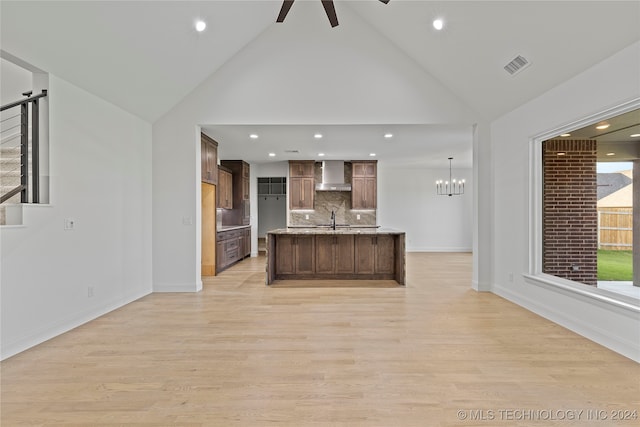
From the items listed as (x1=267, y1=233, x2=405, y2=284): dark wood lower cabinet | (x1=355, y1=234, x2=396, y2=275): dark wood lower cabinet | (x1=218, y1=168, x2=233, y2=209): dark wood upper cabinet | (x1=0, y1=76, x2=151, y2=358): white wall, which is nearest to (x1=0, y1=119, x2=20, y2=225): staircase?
(x1=0, y1=76, x2=151, y2=358): white wall

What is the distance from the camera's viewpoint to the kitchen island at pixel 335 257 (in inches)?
230

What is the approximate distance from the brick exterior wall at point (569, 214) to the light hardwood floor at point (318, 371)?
90 centimetres

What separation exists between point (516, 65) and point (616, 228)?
2.25 metres

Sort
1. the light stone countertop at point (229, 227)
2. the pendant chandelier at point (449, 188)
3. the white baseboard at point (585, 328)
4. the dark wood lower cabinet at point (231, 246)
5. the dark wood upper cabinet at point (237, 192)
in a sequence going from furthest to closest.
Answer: the pendant chandelier at point (449, 188)
the dark wood upper cabinet at point (237, 192)
the light stone countertop at point (229, 227)
the dark wood lower cabinet at point (231, 246)
the white baseboard at point (585, 328)

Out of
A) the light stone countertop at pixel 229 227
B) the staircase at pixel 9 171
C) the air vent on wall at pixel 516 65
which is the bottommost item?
the light stone countertop at pixel 229 227

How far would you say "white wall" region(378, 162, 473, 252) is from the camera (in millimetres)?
10023

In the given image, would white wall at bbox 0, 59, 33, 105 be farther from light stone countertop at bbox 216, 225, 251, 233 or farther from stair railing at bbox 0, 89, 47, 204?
light stone countertop at bbox 216, 225, 251, 233

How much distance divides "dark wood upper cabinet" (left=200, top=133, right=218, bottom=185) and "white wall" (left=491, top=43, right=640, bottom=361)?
4810mm

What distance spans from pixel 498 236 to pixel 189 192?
4861 mm

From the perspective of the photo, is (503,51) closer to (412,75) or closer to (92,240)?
(412,75)

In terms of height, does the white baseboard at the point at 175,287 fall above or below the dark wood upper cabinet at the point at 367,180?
below

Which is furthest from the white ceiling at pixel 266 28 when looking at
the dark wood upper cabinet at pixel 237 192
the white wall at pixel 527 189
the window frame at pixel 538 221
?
the dark wood upper cabinet at pixel 237 192

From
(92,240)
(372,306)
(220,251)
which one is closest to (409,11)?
(372,306)

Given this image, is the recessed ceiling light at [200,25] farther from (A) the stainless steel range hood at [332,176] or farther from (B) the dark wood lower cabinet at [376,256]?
(A) the stainless steel range hood at [332,176]
